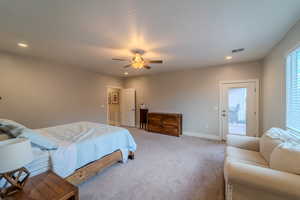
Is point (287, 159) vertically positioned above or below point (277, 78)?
below

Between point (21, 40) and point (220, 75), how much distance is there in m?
5.37

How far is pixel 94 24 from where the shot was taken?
1.99 m

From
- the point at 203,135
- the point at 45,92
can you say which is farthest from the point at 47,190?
the point at 203,135

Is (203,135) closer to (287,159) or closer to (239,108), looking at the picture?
(239,108)

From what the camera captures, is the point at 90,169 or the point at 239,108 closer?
the point at 90,169

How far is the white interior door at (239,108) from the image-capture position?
3922mm

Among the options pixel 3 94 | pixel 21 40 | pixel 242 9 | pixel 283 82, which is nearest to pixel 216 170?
pixel 283 82

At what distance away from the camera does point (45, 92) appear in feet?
12.5

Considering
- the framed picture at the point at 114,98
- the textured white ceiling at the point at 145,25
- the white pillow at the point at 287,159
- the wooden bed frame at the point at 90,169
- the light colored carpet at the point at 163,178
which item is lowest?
the light colored carpet at the point at 163,178

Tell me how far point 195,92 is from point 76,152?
4221 mm

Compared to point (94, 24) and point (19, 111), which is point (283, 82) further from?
point (19, 111)

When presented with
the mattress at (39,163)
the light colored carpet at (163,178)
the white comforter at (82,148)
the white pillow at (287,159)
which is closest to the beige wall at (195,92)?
the light colored carpet at (163,178)

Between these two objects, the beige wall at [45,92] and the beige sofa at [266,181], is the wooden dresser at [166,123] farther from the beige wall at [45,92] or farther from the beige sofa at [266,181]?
the beige sofa at [266,181]

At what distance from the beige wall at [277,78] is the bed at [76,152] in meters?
3.21
